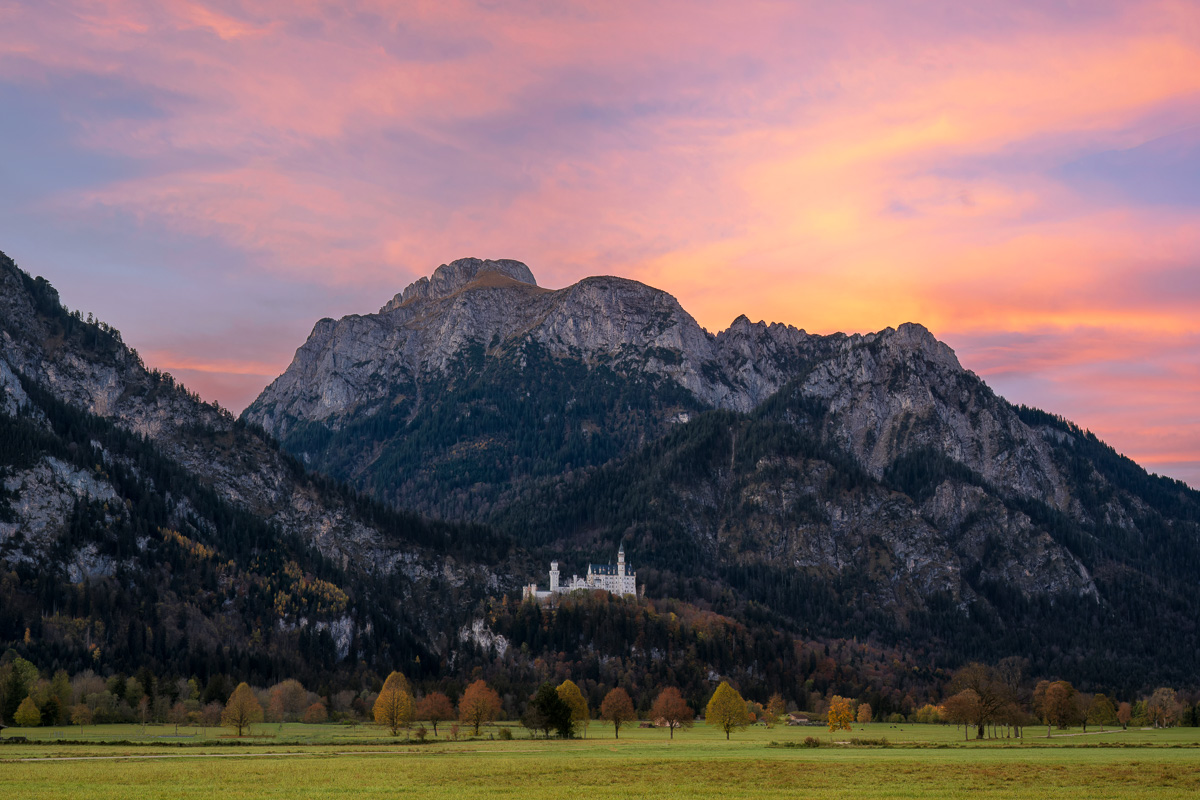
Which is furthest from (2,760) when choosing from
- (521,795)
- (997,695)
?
(997,695)

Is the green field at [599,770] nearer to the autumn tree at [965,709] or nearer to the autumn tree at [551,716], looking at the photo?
the autumn tree at [551,716]

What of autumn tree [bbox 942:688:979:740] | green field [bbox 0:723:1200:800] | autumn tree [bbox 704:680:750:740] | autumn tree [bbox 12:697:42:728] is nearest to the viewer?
green field [bbox 0:723:1200:800]

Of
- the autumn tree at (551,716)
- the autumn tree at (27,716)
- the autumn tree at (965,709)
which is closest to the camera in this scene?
the autumn tree at (551,716)

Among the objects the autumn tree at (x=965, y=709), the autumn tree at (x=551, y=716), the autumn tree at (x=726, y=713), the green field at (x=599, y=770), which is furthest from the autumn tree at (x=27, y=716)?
the autumn tree at (x=965, y=709)

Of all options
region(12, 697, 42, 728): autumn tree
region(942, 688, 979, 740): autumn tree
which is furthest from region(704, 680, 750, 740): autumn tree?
region(12, 697, 42, 728): autumn tree

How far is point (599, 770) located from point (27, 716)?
439 feet

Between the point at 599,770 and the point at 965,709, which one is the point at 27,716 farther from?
the point at 965,709

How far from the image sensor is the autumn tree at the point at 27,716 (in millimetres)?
196125

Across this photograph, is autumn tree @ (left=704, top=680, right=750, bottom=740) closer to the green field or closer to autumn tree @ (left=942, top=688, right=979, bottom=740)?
autumn tree @ (left=942, top=688, right=979, bottom=740)

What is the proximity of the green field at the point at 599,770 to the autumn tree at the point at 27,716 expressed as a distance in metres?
45.1

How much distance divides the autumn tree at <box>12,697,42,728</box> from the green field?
148ft

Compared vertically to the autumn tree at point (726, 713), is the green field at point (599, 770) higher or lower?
higher

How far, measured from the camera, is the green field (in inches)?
3487

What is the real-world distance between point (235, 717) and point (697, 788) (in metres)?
129
